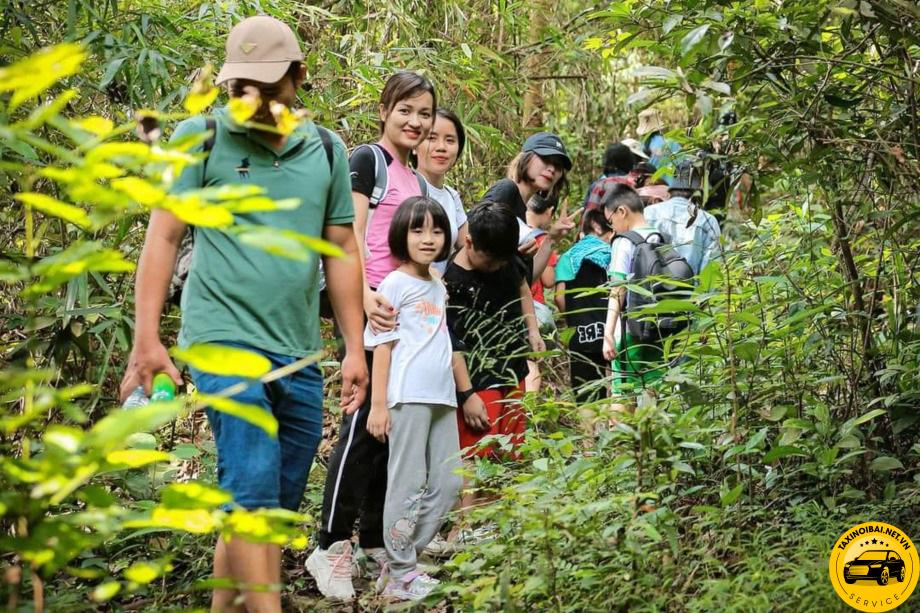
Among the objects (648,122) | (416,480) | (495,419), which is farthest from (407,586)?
(648,122)

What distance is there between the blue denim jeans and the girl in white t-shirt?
0.81 m

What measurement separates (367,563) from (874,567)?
6.68 feet

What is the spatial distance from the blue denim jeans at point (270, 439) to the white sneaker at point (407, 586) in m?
0.79

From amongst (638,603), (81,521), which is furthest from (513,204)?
(81,521)

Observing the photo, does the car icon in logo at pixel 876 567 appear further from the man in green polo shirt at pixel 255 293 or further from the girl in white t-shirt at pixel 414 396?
the man in green polo shirt at pixel 255 293

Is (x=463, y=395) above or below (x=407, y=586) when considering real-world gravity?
above

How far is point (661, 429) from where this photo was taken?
→ 3.35 m

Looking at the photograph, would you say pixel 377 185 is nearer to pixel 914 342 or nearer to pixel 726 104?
pixel 726 104

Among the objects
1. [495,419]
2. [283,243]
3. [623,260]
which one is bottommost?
[495,419]

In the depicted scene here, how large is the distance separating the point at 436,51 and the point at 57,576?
14.4 ft

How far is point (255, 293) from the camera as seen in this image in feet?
10.4

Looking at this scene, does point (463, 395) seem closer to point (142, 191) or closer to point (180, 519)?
point (180, 519)

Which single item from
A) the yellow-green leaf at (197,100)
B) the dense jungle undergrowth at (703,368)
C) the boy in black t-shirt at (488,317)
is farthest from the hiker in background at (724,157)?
the yellow-green leaf at (197,100)

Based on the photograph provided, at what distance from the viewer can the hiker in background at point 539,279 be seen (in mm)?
5448
